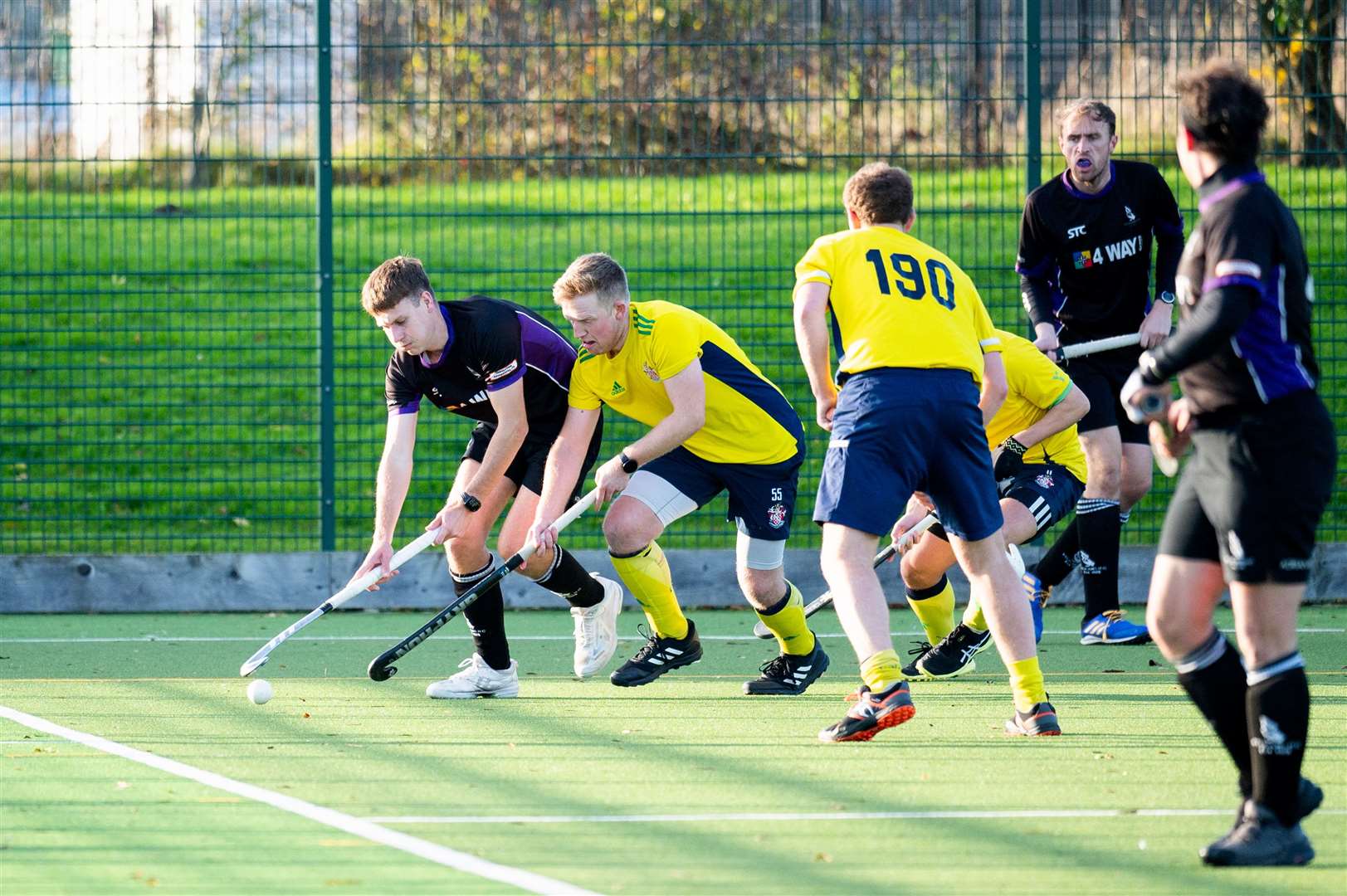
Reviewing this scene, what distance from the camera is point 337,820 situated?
400 cm

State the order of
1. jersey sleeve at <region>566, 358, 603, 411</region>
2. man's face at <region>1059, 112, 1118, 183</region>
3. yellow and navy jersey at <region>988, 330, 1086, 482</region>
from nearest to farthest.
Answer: jersey sleeve at <region>566, 358, 603, 411</region>
yellow and navy jersey at <region>988, 330, 1086, 482</region>
man's face at <region>1059, 112, 1118, 183</region>

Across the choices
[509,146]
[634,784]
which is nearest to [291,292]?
[509,146]

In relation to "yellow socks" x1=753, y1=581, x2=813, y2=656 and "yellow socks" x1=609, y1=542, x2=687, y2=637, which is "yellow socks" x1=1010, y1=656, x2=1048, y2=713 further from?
"yellow socks" x1=609, y1=542, x2=687, y2=637

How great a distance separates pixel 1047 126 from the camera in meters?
8.30

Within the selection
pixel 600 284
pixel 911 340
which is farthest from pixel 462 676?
pixel 911 340

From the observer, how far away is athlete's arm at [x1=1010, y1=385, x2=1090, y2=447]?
6105 millimetres

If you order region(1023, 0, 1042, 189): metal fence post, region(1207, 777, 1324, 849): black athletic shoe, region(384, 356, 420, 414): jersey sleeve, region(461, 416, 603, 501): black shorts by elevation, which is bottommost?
region(1207, 777, 1324, 849): black athletic shoe

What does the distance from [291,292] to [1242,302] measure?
5.98 meters

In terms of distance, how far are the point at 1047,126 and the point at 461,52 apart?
282 cm

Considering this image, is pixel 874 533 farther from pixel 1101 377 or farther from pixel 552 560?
pixel 1101 377

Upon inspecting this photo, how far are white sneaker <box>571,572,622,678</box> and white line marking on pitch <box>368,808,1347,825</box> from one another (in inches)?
82.2

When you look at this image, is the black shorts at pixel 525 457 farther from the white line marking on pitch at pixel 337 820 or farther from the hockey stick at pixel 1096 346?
the hockey stick at pixel 1096 346

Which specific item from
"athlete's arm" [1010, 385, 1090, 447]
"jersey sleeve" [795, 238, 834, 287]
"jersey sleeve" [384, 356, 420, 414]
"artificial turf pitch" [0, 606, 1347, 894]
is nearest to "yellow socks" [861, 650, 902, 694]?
"artificial turf pitch" [0, 606, 1347, 894]

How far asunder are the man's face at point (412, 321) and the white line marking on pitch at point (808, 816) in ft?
5.87
